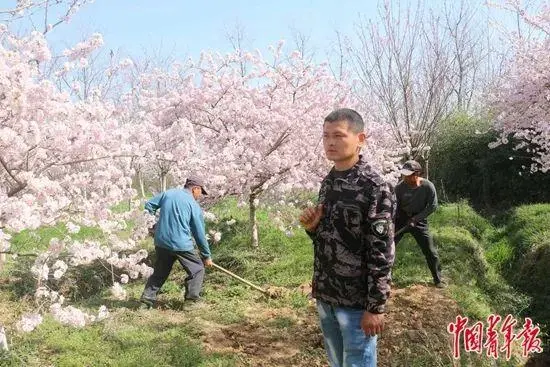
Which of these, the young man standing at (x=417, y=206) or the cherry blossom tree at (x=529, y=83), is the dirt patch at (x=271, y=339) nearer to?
the young man standing at (x=417, y=206)

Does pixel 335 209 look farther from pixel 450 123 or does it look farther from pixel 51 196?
pixel 450 123

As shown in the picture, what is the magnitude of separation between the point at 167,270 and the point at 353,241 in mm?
3878

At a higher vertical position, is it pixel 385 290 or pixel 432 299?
pixel 385 290

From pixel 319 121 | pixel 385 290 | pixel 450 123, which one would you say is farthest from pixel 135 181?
pixel 385 290

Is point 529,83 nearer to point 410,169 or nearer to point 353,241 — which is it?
point 410,169

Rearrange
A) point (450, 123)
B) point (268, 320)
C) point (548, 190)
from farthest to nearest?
point (450, 123)
point (548, 190)
point (268, 320)

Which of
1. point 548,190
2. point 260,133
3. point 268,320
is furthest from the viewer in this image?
point 548,190

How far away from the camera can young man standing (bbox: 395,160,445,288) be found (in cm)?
595

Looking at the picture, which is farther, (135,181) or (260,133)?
(135,181)

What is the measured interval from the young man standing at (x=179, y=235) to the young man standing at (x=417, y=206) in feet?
8.01

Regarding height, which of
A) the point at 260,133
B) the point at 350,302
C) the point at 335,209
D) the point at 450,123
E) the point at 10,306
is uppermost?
the point at 450,123

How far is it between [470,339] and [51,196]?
146 inches

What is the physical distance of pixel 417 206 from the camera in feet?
19.7

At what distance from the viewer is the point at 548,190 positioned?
42.8ft
